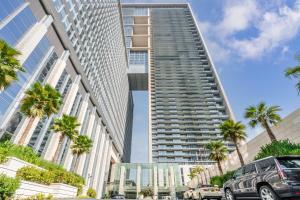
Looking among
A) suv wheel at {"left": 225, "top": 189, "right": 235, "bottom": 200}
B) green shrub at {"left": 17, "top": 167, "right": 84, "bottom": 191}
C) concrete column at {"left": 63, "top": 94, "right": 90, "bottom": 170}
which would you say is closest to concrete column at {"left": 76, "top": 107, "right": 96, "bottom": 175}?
concrete column at {"left": 63, "top": 94, "right": 90, "bottom": 170}

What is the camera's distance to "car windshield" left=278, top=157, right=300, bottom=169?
8.63 meters

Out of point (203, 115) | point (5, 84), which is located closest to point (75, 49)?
point (5, 84)

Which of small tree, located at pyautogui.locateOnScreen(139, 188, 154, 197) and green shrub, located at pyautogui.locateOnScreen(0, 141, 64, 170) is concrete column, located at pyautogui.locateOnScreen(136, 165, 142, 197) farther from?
green shrub, located at pyautogui.locateOnScreen(0, 141, 64, 170)

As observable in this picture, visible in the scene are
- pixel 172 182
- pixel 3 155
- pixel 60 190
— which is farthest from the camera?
pixel 172 182

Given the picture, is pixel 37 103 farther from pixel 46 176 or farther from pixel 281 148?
pixel 281 148

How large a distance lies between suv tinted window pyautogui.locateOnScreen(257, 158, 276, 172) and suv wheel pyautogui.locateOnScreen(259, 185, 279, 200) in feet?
2.49

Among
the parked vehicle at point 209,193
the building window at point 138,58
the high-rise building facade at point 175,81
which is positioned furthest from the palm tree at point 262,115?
the building window at point 138,58

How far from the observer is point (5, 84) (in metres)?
15.9

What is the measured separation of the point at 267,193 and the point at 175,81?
136 m

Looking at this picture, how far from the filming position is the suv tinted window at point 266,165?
9.11 m

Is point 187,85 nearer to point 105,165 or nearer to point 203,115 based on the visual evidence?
point 203,115

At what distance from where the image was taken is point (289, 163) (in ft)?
29.0

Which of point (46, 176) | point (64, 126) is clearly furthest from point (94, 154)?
point (46, 176)

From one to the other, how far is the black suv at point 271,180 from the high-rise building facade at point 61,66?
2171 cm
